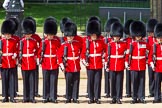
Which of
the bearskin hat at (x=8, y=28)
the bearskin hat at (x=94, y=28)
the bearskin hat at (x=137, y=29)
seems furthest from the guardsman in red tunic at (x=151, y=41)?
the bearskin hat at (x=8, y=28)

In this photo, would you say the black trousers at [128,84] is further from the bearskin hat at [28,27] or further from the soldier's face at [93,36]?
the bearskin hat at [28,27]

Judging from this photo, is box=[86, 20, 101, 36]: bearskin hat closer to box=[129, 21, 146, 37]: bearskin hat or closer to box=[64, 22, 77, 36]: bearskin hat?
box=[64, 22, 77, 36]: bearskin hat

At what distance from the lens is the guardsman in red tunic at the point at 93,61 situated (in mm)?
12656

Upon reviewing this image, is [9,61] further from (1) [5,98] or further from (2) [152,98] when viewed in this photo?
(2) [152,98]

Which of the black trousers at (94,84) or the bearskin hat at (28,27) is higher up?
the bearskin hat at (28,27)

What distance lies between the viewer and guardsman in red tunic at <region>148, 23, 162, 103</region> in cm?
1266

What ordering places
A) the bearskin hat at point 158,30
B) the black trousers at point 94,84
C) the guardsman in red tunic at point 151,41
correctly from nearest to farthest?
1. the black trousers at point 94,84
2. the bearskin hat at point 158,30
3. the guardsman in red tunic at point 151,41

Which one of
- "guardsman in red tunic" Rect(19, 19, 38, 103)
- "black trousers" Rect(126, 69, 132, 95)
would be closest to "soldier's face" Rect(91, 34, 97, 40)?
"guardsman in red tunic" Rect(19, 19, 38, 103)

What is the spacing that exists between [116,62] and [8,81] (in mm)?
2101

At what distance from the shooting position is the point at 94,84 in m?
Answer: 12.8

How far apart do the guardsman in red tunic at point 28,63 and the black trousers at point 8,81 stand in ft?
0.77

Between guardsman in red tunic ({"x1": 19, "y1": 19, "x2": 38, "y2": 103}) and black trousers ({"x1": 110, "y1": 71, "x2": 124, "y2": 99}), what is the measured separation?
150 cm
